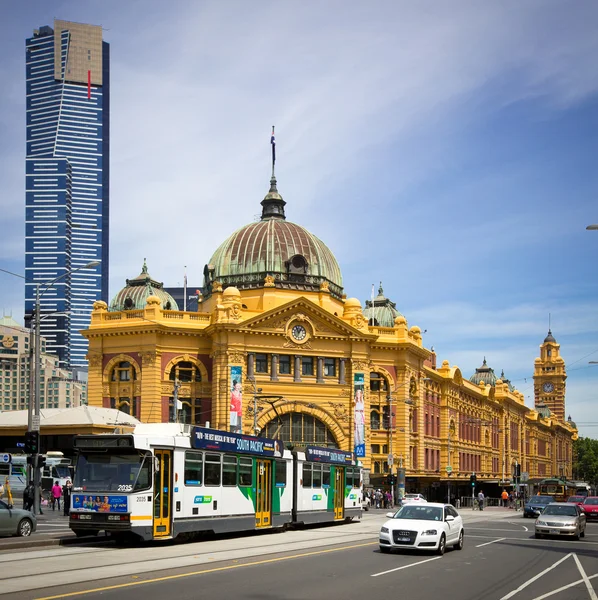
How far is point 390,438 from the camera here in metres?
78.1

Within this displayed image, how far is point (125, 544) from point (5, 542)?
3432mm

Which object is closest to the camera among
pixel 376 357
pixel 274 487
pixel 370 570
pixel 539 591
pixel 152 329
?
pixel 539 591

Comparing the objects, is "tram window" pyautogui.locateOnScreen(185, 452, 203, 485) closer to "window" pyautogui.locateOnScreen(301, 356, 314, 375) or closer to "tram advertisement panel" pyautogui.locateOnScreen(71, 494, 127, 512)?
"tram advertisement panel" pyautogui.locateOnScreen(71, 494, 127, 512)

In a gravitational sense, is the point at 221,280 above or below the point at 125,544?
above

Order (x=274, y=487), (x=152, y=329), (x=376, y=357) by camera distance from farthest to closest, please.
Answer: (x=376, y=357)
(x=152, y=329)
(x=274, y=487)

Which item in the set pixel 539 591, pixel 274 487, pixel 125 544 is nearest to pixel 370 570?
pixel 539 591

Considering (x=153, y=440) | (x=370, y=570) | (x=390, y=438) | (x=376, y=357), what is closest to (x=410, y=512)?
(x=370, y=570)

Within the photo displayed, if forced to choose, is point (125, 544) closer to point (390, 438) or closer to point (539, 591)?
point (539, 591)

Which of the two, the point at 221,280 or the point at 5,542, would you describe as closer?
the point at 5,542

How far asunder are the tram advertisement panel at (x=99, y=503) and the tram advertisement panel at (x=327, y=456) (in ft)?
44.1

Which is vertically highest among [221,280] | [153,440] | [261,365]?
[221,280]

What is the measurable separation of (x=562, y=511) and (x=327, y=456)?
32.7 ft

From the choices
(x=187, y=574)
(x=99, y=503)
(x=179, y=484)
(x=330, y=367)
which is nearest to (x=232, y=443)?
(x=179, y=484)

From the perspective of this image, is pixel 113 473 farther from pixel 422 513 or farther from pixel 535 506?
pixel 535 506
